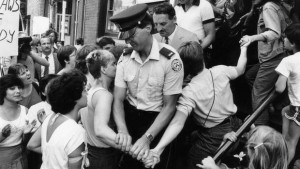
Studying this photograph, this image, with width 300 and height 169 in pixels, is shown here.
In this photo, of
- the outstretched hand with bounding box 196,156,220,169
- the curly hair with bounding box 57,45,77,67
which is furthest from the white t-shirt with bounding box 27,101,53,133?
the outstretched hand with bounding box 196,156,220,169

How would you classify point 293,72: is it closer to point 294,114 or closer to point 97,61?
point 294,114

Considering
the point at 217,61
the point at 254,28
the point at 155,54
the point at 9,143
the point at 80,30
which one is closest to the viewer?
the point at 155,54

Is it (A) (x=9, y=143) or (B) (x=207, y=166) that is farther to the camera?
(A) (x=9, y=143)

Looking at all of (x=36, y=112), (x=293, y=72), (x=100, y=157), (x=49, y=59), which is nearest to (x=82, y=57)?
(x=36, y=112)

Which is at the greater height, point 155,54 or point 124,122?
point 155,54

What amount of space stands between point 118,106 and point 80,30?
863 centimetres

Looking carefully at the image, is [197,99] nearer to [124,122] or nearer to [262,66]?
[124,122]

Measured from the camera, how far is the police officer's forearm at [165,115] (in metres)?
2.69

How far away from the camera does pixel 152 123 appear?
9.32 feet

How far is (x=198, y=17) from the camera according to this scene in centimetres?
404

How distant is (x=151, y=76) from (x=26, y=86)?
1.94 m

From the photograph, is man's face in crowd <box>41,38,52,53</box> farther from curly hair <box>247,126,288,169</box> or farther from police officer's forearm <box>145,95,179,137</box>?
curly hair <box>247,126,288,169</box>

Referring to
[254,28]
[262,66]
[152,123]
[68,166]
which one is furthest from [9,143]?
[254,28]

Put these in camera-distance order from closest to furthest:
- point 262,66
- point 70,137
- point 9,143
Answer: point 70,137 < point 9,143 < point 262,66
